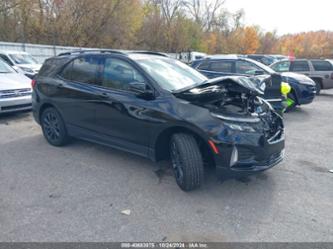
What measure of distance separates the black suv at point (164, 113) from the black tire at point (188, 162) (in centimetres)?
1

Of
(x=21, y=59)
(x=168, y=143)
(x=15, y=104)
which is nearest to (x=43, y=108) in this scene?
(x=15, y=104)

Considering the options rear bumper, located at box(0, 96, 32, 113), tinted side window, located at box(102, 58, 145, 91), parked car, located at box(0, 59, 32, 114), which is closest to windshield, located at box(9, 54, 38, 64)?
parked car, located at box(0, 59, 32, 114)

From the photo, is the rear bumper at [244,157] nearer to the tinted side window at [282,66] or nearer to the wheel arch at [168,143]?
the wheel arch at [168,143]

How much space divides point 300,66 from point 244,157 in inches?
404

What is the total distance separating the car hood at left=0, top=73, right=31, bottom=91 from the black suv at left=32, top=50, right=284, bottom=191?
2267 mm

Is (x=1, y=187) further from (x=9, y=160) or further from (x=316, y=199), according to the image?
(x=316, y=199)

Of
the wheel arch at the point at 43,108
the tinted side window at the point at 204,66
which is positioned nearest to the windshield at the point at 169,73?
the wheel arch at the point at 43,108

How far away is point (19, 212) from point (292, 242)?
2.77 metres

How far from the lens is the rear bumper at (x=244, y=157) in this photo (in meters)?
2.92

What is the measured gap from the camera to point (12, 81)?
665 centimetres

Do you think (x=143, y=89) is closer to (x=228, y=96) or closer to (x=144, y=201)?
(x=228, y=96)

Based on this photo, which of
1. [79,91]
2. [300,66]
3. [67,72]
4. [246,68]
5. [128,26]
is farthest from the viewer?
[128,26]

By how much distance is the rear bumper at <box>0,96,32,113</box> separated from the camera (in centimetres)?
614

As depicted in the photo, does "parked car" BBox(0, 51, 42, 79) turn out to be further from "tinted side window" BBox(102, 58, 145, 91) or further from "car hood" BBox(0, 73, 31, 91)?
"tinted side window" BBox(102, 58, 145, 91)
